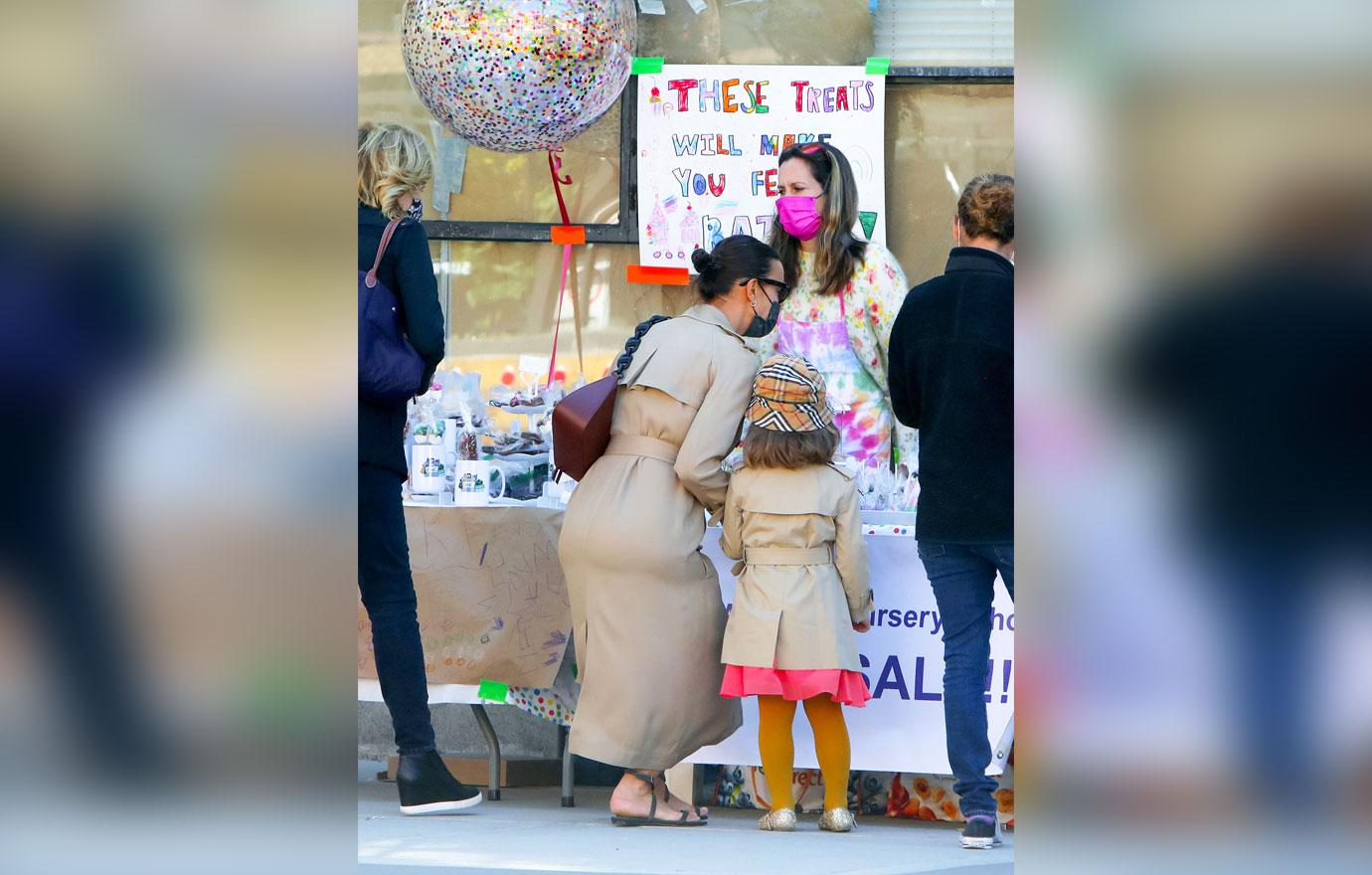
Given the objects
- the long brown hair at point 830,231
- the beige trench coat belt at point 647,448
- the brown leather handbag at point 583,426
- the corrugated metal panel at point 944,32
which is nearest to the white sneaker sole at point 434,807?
the brown leather handbag at point 583,426

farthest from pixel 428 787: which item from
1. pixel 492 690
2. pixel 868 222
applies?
pixel 868 222

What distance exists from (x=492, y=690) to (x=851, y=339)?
1693 millimetres

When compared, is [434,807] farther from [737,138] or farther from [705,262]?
[737,138]

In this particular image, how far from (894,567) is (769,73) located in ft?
7.37

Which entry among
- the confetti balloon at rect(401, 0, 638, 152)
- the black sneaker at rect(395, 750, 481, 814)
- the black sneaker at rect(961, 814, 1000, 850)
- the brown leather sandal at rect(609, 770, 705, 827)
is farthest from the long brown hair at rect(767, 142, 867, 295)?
the black sneaker at rect(395, 750, 481, 814)

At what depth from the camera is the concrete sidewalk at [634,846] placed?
4.16 metres

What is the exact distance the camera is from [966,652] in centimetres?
451

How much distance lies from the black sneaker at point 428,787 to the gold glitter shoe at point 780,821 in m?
0.85

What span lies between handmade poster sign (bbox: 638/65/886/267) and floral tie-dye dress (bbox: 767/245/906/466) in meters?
0.67

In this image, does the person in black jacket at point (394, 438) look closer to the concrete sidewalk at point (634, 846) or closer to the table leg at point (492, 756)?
the concrete sidewalk at point (634, 846)

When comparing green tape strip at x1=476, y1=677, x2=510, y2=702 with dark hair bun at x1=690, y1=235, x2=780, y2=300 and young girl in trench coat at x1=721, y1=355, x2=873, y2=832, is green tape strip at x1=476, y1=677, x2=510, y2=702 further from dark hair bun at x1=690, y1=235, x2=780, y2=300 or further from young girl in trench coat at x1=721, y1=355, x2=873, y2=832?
dark hair bun at x1=690, y1=235, x2=780, y2=300
